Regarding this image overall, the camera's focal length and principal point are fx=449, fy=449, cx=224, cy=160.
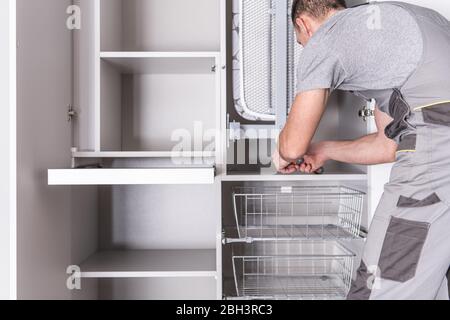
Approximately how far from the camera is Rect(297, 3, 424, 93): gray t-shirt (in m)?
0.98

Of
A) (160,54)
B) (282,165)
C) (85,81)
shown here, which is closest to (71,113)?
(85,81)

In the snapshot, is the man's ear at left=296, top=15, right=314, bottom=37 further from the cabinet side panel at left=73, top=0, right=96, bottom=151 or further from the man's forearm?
the cabinet side panel at left=73, top=0, right=96, bottom=151

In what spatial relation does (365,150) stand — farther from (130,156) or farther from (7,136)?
(7,136)

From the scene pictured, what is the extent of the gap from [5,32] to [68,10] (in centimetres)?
45

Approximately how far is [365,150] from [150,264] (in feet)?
2.80

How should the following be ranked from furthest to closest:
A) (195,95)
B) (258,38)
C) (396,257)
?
(195,95) → (258,38) → (396,257)

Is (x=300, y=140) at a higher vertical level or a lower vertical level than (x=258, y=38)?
lower

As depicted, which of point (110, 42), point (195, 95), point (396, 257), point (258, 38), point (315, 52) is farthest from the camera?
point (195, 95)

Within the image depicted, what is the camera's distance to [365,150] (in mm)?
1282

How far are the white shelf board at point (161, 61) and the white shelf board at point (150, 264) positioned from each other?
728mm

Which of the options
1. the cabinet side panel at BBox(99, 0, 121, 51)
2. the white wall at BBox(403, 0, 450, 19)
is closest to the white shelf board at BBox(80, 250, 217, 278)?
the cabinet side panel at BBox(99, 0, 121, 51)
